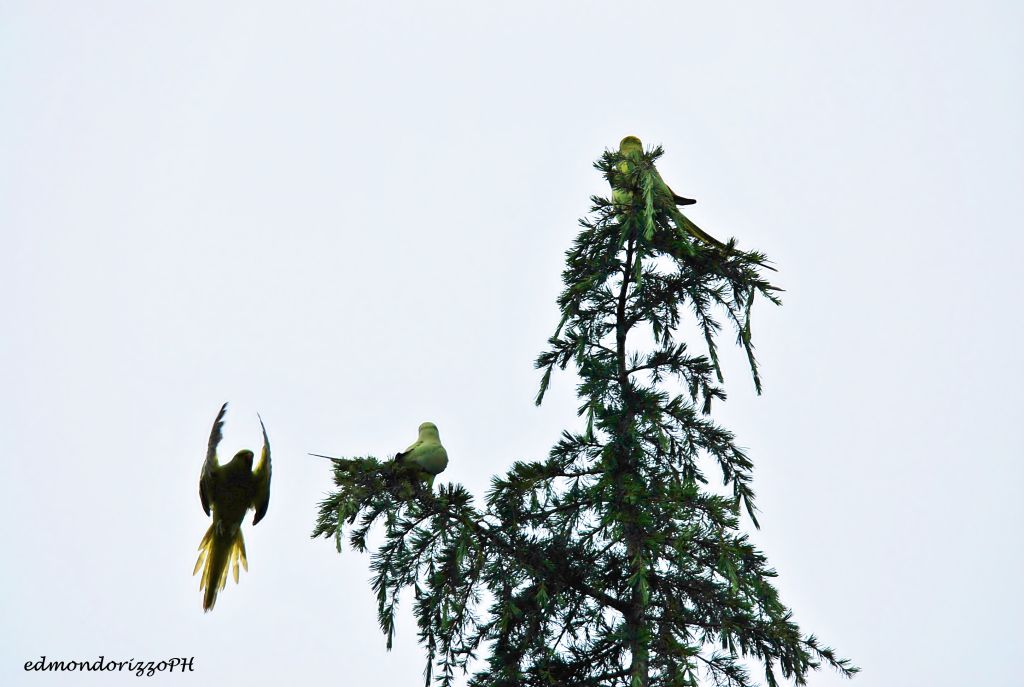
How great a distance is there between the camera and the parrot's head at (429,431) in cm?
713

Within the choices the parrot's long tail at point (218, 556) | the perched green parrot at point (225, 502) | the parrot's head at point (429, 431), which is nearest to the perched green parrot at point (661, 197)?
the parrot's head at point (429, 431)

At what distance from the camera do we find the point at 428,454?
695cm

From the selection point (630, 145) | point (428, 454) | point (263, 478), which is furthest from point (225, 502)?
point (630, 145)

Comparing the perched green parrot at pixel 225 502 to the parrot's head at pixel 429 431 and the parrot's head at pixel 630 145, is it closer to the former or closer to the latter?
the parrot's head at pixel 429 431

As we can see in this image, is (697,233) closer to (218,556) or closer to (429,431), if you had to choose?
(429,431)

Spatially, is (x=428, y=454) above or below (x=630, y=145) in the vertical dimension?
below

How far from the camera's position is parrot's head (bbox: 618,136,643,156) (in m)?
8.05

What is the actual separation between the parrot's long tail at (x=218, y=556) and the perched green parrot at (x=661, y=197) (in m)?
3.72

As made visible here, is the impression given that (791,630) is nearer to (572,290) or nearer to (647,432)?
(647,432)

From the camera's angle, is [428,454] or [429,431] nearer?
[428,454]

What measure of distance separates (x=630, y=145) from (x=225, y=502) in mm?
4201

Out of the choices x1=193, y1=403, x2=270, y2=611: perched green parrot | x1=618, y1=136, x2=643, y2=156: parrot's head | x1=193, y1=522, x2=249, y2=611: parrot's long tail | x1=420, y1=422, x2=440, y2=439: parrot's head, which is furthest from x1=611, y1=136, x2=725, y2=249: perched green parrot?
x1=193, y1=522, x2=249, y2=611: parrot's long tail

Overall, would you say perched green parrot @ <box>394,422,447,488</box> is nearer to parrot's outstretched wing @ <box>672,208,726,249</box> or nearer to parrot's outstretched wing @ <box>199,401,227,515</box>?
parrot's outstretched wing @ <box>199,401,227,515</box>

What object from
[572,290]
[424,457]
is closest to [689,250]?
[572,290]
